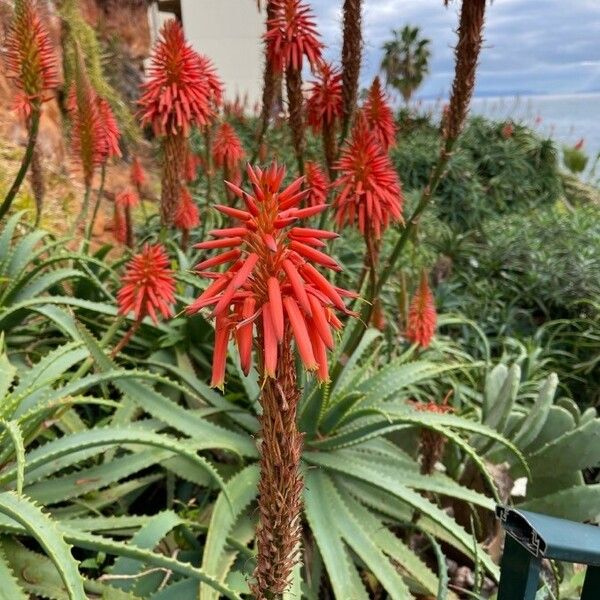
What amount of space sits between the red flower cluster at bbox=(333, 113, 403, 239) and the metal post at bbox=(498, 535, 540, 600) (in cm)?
90

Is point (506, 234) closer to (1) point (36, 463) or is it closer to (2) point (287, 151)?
(2) point (287, 151)

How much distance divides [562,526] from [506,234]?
173 inches

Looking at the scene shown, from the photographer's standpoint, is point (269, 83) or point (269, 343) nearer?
point (269, 343)

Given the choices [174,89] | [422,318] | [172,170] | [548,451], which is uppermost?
[174,89]

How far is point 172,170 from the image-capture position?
1.70 metres

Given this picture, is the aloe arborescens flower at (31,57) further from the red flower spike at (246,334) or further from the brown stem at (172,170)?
the red flower spike at (246,334)

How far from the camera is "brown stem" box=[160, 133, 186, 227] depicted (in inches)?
66.9

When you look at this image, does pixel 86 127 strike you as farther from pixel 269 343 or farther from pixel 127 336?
pixel 269 343

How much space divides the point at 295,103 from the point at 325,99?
0.15 meters

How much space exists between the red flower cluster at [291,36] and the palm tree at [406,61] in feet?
44.0

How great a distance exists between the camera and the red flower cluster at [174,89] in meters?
1.66

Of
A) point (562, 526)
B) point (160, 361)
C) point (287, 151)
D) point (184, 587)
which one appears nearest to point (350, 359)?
point (160, 361)

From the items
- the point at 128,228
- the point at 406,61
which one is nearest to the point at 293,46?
the point at 128,228

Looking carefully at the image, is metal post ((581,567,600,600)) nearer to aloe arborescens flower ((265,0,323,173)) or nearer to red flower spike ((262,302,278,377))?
red flower spike ((262,302,278,377))
